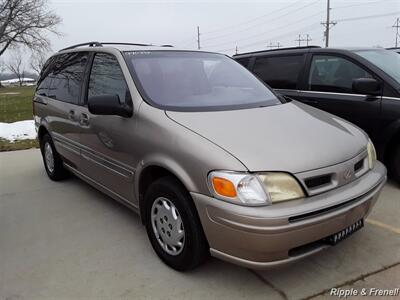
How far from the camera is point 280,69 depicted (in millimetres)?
5949

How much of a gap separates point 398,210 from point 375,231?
0.63 meters

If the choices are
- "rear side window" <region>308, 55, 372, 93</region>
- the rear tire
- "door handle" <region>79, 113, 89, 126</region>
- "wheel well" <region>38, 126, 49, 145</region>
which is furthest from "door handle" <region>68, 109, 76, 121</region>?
"rear side window" <region>308, 55, 372, 93</region>

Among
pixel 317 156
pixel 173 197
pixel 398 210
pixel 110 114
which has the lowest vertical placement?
pixel 398 210

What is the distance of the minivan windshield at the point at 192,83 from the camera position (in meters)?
3.32

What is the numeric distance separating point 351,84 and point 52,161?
403 cm

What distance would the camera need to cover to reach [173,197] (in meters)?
2.83

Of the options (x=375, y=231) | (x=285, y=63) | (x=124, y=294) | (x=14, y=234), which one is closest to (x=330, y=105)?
(x=285, y=63)

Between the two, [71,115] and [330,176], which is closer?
[330,176]

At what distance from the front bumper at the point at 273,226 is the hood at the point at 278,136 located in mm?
244

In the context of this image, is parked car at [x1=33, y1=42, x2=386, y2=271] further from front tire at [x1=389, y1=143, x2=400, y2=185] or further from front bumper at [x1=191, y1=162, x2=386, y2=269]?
front tire at [x1=389, y1=143, x2=400, y2=185]

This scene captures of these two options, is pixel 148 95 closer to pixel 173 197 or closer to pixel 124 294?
pixel 173 197

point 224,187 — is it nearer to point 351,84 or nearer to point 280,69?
point 351,84

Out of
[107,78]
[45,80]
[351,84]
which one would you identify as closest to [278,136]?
[107,78]

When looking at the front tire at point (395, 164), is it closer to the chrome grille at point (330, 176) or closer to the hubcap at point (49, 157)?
the chrome grille at point (330, 176)
